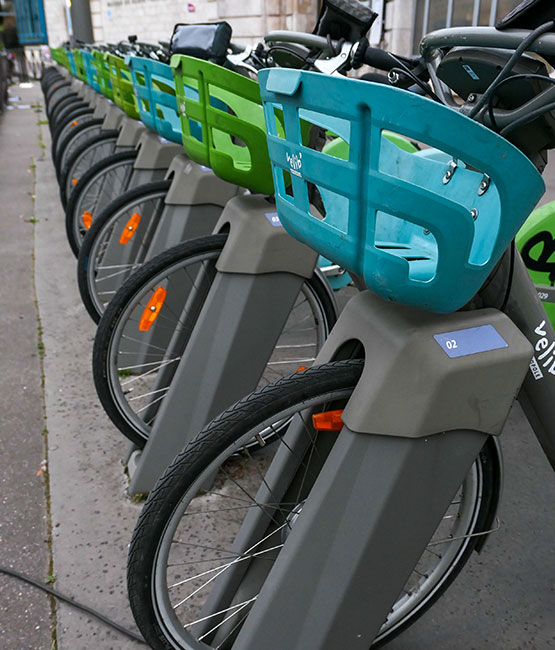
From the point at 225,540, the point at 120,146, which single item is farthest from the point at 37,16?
the point at 225,540

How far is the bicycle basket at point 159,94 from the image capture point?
9.16 ft

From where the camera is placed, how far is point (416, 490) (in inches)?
51.6

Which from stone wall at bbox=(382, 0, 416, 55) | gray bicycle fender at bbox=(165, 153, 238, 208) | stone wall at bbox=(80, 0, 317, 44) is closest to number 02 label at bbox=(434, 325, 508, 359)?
gray bicycle fender at bbox=(165, 153, 238, 208)

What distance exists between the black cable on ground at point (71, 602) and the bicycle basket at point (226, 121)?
4.06 feet

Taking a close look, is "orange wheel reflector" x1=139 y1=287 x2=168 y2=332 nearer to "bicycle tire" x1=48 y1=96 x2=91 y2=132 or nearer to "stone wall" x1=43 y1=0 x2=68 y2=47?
"bicycle tire" x1=48 y1=96 x2=91 y2=132

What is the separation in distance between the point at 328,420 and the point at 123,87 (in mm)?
3117

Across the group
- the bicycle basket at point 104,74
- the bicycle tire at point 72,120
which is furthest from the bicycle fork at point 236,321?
the bicycle tire at point 72,120

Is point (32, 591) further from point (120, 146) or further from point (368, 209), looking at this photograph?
point (120, 146)

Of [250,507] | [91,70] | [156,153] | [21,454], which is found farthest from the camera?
[91,70]

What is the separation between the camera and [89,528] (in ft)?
6.91

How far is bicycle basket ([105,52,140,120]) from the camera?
3.86 metres

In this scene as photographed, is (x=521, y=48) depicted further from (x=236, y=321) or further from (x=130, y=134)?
(x=130, y=134)

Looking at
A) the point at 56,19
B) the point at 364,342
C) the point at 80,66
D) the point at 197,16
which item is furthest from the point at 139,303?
the point at 56,19

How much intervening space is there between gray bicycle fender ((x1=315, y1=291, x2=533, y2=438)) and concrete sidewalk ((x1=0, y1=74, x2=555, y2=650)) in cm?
73
